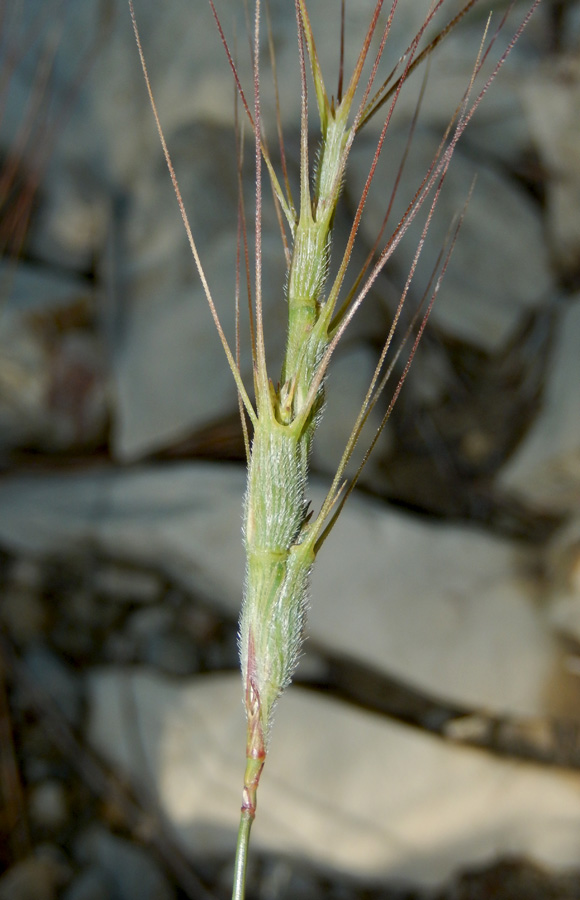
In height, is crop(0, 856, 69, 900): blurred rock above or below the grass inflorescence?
below

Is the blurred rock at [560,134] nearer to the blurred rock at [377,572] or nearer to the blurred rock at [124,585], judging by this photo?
the blurred rock at [377,572]

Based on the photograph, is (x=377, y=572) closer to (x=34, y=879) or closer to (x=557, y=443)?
(x=557, y=443)

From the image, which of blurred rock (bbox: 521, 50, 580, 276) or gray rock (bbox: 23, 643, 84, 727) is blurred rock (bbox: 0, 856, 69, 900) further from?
blurred rock (bbox: 521, 50, 580, 276)

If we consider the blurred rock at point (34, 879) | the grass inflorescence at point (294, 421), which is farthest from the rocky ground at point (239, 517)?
the grass inflorescence at point (294, 421)

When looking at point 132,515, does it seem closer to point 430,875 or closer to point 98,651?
point 98,651

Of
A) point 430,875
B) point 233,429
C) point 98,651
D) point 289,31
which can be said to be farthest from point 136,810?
point 289,31

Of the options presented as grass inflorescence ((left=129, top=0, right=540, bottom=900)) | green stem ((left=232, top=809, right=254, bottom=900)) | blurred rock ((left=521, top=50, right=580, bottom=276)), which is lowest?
green stem ((left=232, top=809, right=254, bottom=900))

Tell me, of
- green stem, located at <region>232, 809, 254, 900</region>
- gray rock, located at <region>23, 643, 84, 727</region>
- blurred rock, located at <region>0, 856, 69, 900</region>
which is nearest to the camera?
green stem, located at <region>232, 809, 254, 900</region>

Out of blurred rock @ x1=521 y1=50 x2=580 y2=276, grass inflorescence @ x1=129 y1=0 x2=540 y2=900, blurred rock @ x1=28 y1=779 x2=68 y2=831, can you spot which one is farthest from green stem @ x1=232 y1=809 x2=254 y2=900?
blurred rock @ x1=521 y1=50 x2=580 y2=276
